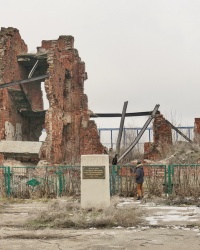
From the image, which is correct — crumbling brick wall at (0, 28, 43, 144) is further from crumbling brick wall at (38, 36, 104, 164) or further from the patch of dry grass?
the patch of dry grass

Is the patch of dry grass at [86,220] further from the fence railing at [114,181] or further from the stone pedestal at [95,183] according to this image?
the fence railing at [114,181]

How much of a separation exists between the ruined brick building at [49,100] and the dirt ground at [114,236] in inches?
478

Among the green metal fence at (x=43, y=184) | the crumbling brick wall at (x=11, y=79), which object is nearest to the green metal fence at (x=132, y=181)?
the green metal fence at (x=43, y=184)

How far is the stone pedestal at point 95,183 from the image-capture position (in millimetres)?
11203

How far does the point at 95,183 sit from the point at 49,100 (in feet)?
37.6

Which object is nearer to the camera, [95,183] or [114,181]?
[95,183]

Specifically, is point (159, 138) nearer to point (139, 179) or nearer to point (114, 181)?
point (114, 181)

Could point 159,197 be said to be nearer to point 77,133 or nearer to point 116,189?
point 116,189

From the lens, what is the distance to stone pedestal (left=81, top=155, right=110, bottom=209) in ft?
36.8

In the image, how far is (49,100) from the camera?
22.2 meters

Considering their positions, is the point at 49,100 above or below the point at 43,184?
above

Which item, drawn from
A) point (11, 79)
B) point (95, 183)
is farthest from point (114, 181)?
point (11, 79)

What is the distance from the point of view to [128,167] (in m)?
16.0

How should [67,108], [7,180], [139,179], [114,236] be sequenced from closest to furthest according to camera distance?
[114,236] → [139,179] → [7,180] → [67,108]
